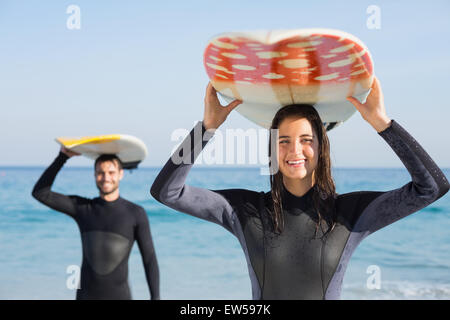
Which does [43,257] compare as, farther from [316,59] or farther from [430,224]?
[316,59]

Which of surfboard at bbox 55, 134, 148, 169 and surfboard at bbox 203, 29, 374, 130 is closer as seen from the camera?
surfboard at bbox 203, 29, 374, 130

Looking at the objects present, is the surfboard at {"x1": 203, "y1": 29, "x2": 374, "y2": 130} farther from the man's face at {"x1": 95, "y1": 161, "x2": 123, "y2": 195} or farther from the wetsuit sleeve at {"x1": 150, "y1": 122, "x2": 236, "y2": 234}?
the man's face at {"x1": 95, "y1": 161, "x2": 123, "y2": 195}

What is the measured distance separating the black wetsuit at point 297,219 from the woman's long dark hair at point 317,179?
0.10 ft

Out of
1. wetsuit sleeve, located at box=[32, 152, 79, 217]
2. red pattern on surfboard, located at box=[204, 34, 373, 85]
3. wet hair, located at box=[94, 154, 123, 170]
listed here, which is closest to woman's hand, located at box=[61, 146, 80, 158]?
wetsuit sleeve, located at box=[32, 152, 79, 217]

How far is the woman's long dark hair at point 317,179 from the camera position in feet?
8.17

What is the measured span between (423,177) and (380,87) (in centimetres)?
41

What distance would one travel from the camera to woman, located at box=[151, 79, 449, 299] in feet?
7.73

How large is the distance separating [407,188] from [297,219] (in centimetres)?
48

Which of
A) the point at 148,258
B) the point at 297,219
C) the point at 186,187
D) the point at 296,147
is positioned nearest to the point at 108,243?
the point at 148,258

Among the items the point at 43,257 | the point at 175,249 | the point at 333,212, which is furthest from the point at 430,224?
the point at 333,212

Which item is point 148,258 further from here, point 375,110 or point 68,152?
point 375,110

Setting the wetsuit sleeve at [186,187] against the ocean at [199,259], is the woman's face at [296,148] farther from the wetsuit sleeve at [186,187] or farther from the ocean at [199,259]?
the ocean at [199,259]

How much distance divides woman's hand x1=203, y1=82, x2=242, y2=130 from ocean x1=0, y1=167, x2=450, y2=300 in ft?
16.2

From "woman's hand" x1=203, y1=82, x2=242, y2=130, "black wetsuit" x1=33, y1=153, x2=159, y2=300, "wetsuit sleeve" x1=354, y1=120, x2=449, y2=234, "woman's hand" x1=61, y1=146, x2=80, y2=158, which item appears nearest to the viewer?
"wetsuit sleeve" x1=354, y1=120, x2=449, y2=234
